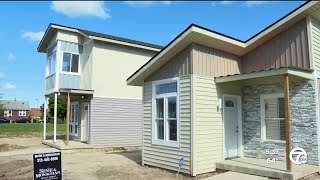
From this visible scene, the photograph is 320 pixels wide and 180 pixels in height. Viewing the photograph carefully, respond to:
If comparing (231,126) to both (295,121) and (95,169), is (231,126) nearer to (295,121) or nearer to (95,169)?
(295,121)

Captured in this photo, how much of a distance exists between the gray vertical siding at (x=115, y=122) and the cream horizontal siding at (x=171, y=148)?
6671 mm

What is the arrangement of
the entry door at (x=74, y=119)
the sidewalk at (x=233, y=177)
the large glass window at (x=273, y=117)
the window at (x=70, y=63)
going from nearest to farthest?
the sidewalk at (x=233, y=177), the large glass window at (x=273, y=117), the window at (x=70, y=63), the entry door at (x=74, y=119)

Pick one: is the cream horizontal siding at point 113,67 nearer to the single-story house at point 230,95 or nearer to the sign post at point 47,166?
the single-story house at point 230,95

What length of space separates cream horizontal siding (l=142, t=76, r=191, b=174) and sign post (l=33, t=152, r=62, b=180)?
4.09m

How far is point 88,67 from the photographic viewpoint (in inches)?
749

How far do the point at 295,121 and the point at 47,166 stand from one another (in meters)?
7.46

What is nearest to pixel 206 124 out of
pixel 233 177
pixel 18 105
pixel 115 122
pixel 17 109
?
pixel 233 177

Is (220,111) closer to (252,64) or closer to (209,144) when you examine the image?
(209,144)

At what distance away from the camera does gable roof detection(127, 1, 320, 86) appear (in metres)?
10.3

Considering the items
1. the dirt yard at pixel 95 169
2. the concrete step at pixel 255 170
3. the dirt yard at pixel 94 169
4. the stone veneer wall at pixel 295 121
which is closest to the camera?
the concrete step at pixel 255 170

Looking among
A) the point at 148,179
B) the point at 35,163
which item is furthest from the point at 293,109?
the point at 35,163

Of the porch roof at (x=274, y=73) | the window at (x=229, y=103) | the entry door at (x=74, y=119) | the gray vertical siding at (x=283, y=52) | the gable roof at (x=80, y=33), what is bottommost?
the entry door at (x=74, y=119)

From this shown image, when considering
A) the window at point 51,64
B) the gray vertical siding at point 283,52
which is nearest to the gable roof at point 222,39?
the gray vertical siding at point 283,52

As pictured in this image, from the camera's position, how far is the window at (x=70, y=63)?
19.2m
